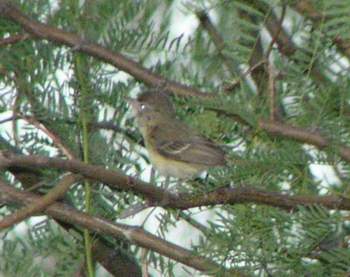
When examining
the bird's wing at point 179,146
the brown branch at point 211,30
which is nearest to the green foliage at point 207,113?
the brown branch at point 211,30

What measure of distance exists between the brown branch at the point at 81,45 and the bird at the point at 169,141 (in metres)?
0.03

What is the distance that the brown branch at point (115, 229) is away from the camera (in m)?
1.76

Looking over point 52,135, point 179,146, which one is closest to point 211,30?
point 179,146

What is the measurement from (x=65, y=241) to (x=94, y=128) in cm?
25

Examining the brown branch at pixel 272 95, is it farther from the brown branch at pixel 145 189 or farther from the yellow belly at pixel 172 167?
the yellow belly at pixel 172 167

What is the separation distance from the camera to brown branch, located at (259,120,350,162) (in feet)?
4.98

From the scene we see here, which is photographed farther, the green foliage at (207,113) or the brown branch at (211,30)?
the brown branch at (211,30)

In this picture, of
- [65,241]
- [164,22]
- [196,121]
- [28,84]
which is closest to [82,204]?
[65,241]

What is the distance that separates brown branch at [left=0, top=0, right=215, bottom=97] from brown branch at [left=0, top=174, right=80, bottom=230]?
354 millimetres

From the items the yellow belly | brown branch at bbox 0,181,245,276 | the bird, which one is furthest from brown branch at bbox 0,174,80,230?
the yellow belly

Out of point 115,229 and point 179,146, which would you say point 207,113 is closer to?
point 115,229

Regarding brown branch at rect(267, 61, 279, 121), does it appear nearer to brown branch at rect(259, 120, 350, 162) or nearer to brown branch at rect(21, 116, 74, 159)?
brown branch at rect(259, 120, 350, 162)

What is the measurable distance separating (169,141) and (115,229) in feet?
4.40

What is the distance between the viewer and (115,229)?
6.14 feet
